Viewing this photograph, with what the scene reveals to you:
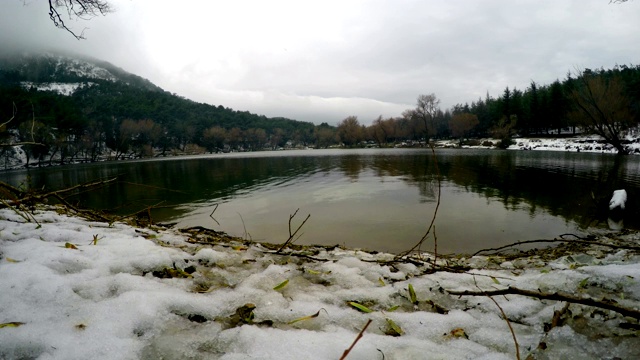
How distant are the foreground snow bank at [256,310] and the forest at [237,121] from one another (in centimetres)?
2218

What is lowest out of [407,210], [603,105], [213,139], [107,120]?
[407,210]

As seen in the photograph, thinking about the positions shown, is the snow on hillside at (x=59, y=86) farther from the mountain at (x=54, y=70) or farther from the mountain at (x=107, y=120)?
the mountain at (x=54, y=70)

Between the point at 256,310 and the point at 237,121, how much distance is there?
143370 millimetres

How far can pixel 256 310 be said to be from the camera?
146 centimetres

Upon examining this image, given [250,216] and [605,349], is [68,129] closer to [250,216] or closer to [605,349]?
[250,216]

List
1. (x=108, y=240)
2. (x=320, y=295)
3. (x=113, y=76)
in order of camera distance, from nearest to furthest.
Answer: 1. (x=320, y=295)
2. (x=108, y=240)
3. (x=113, y=76)

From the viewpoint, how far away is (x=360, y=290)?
184cm

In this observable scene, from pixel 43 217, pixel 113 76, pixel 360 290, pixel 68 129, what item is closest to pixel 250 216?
pixel 43 217

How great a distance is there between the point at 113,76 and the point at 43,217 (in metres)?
222

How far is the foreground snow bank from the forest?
2218 cm

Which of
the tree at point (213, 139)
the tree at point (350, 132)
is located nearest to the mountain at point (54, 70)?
the tree at point (213, 139)

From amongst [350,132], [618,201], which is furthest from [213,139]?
[618,201]

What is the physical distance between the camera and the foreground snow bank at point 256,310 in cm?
108

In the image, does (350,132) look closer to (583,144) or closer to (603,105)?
(583,144)
